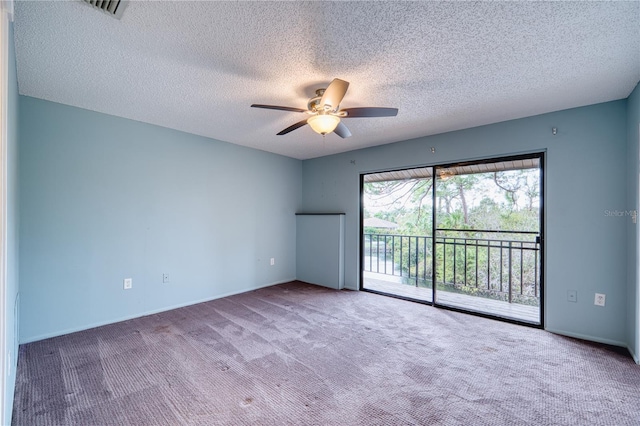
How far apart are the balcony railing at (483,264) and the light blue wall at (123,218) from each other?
234cm

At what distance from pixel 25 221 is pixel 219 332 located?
6.86 ft

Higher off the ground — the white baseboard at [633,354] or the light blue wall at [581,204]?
the light blue wall at [581,204]

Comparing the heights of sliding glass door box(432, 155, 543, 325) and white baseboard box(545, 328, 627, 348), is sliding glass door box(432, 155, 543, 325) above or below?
above

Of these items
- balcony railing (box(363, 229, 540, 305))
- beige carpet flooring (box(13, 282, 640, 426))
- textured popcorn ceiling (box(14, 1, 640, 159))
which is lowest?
beige carpet flooring (box(13, 282, 640, 426))

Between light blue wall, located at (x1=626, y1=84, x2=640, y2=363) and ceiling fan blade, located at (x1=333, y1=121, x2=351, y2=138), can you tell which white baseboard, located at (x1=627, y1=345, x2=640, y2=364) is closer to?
light blue wall, located at (x1=626, y1=84, x2=640, y2=363)

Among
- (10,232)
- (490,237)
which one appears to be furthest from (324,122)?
(490,237)

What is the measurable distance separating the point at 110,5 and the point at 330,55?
128 centimetres

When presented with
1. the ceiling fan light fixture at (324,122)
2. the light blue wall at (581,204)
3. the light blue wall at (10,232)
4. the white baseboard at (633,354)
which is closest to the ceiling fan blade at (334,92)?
the ceiling fan light fixture at (324,122)

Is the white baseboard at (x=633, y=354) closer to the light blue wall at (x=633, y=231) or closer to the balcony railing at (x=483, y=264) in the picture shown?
the light blue wall at (x=633, y=231)

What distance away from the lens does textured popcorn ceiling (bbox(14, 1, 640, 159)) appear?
61.9 inches

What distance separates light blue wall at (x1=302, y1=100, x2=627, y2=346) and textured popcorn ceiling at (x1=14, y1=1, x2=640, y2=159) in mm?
275

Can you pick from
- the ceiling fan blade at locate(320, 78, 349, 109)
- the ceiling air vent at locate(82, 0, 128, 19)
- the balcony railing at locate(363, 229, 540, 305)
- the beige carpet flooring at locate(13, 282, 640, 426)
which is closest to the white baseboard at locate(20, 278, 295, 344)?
the beige carpet flooring at locate(13, 282, 640, 426)

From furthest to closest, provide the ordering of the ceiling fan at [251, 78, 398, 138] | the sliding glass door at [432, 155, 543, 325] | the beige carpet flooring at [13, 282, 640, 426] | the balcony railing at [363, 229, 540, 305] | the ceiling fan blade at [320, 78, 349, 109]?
the balcony railing at [363, 229, 540, 305] < the sliding glass door at [432, 155, 543, 325] < the ceiling fan at [251, 78, 398, 138] < the ceiling fan blade at [320, 78, 349, 109] < the beige carpet flooring at [13, 282, 640, 426]

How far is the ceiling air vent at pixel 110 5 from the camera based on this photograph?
149 centimetres
